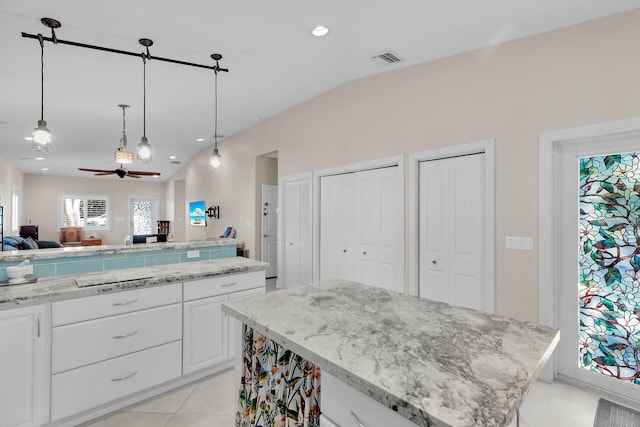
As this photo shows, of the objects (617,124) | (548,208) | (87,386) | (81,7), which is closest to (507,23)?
(617,124)

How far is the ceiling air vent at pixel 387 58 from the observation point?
314cm

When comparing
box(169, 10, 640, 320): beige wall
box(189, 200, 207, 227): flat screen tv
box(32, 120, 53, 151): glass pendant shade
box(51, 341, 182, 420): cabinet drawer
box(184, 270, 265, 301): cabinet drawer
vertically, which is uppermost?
box(169, 10, 640, 320): beige wall

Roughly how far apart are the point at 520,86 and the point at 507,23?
51 cm

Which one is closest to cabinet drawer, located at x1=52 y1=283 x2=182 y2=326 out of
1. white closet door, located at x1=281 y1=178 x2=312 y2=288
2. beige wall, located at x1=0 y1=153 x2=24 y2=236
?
white closet door, located at x1=281 y1=178 x2=312 y2=288

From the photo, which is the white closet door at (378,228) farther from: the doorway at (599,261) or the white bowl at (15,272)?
the white bowl at (15,272)

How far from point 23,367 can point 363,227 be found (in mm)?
3177

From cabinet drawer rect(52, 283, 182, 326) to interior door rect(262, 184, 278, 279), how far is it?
144 inches

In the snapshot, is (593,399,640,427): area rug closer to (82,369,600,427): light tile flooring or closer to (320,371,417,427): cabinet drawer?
(82,369,600,427): light tile flooring

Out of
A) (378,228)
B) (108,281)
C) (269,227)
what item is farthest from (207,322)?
(269,227)

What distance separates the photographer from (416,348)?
101cm

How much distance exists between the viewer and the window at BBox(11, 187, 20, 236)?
7.71m

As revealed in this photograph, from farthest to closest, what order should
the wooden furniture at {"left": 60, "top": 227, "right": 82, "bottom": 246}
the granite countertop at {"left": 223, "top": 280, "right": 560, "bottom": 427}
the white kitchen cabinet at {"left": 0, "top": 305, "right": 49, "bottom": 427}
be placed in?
1. the wooden furniture at {"left": 60, "top": 227, "right": 82, "bottom": 246}
2. the white kitchen cabinet at {"left": 0, "top": 305, "right": 49, "bottom": 427}
3. the granite countertop at {"left": 223, "top": 280, "right": 560, "bottom": 427}

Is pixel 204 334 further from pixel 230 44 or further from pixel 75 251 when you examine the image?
pixel 230 44

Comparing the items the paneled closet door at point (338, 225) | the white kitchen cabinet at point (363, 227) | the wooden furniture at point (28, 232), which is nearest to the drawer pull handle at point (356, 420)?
the white kitchen cabinet at point (363, 227)
